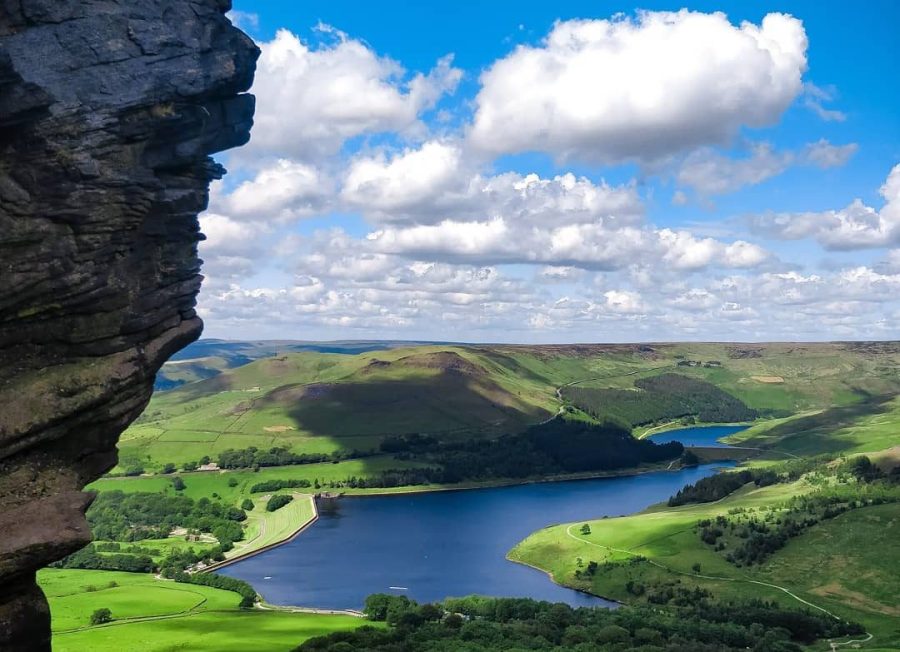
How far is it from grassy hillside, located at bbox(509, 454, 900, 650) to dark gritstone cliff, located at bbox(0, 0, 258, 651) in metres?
118

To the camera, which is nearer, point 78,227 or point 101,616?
point 78,227

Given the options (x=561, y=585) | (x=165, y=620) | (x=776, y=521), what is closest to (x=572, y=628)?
(x=561, y=585)

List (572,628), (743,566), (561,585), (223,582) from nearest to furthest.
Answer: (572,628)
(743,566)
(223,582)
(561,585)

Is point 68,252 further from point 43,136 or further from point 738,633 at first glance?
point 738,633

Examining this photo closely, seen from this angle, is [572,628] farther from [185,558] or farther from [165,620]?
[185,558]

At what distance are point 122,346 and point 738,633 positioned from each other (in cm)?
9548

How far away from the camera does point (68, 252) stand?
37.0m

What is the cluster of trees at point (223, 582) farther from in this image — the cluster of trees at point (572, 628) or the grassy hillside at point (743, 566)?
the grassy hillside at point (743, 566)

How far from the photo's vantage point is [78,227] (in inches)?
1474

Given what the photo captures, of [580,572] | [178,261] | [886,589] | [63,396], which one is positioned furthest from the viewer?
[580,572]

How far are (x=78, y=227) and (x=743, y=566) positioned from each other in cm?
15144

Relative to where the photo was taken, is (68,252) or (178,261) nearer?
(68,252)

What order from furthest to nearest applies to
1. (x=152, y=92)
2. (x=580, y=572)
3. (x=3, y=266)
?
1. (x=580, y=572)
2. (x=152, y=92)
3. (x=3, y=266)

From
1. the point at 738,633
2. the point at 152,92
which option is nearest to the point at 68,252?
the point at 152,92
